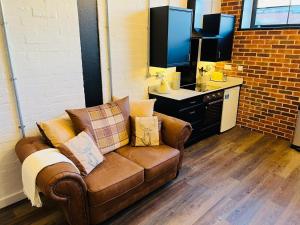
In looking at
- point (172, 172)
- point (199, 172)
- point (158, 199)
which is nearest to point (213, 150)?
point (199, 172)

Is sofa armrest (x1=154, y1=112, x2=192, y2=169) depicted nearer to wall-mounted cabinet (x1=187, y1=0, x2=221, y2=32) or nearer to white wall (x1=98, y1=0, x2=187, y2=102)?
white wall (x1=98, y1=0, x2=187, y2=102)

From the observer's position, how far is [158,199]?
2314mm

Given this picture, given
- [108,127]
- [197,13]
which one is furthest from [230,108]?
[108,127]

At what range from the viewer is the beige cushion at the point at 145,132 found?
97.0 inches

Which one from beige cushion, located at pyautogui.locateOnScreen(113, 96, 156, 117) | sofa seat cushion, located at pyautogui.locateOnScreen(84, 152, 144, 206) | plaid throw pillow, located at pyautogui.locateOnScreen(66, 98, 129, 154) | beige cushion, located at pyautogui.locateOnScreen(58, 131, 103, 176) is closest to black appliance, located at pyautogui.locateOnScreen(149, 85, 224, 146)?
beige cushion, located at pyautogui.locateOnScreen(113, 96, 156, 117)

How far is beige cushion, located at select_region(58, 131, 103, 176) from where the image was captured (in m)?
1.92

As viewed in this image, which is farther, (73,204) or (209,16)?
(209,16)

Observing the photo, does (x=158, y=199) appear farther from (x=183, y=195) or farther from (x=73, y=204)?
(x=73, y=204)

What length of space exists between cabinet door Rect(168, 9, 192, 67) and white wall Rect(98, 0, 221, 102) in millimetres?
362

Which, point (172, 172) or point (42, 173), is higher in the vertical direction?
point (42, 173)

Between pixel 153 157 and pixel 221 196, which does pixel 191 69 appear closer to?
pixel 153 157

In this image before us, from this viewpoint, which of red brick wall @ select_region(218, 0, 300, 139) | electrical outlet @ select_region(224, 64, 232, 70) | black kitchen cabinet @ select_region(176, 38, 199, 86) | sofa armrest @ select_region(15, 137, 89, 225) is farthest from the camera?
electrical outlet @ select_region(224, 64, 232, 70)

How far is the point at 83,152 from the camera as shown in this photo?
6.54 feet

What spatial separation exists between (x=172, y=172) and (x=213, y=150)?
3.60 ft
